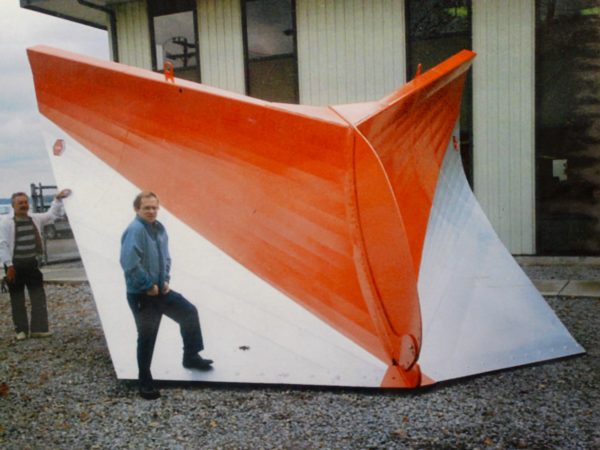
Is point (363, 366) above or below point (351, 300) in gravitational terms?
below

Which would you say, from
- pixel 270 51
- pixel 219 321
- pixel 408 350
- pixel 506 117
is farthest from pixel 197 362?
pixel 270 51

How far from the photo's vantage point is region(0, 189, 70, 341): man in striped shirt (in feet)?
16.2

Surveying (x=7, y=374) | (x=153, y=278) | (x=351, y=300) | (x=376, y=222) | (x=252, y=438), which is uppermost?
(x=376, y=222)

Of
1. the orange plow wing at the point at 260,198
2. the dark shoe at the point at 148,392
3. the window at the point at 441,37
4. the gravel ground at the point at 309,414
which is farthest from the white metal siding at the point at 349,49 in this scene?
the dark shoe at the point at 148,392

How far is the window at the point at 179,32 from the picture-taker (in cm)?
984

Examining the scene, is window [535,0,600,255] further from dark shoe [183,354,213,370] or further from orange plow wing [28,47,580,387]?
dark shoe [183,354,213,370]

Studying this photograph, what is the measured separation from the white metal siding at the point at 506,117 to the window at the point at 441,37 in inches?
→ 5.7

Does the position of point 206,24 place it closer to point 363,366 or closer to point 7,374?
point 7,374

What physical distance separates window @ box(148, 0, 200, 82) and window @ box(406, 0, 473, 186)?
3600 mm

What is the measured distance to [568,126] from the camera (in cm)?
830

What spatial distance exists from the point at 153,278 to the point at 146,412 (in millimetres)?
804

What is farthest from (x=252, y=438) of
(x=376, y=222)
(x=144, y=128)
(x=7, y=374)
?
(x=7, y=374)

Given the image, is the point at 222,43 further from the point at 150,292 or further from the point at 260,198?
the point at 150,292

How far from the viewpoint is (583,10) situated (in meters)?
8.18
